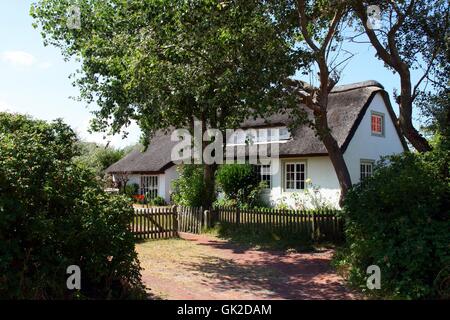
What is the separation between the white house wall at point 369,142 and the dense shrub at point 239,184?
4.71 m

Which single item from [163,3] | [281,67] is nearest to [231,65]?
[281,67]

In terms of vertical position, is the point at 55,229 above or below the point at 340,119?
below

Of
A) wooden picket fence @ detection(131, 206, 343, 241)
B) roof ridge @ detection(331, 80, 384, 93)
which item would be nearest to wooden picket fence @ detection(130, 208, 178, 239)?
wooden picket fence @ detection(131, 206, 343, 241)

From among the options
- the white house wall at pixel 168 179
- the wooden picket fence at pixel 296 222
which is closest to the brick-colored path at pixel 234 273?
the wooden picket fence at pixel 296 222

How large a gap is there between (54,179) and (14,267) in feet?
4.53

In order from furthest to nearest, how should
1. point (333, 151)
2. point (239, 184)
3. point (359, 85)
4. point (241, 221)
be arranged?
point (359, 85) < point (239, 184) < point (241, 221) < point (333, 151)

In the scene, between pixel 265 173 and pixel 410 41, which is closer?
pixel 410 41

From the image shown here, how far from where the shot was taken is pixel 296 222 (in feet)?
43.3

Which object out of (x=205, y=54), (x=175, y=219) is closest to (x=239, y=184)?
(x=175, y=219)

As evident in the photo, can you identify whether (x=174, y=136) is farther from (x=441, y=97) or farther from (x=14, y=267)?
(x=14, y=267)

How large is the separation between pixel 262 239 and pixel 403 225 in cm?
674

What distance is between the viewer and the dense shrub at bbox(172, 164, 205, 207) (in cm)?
1648

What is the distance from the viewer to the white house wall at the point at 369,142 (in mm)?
20672

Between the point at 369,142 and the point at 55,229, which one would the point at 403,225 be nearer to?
the point at 55,229
